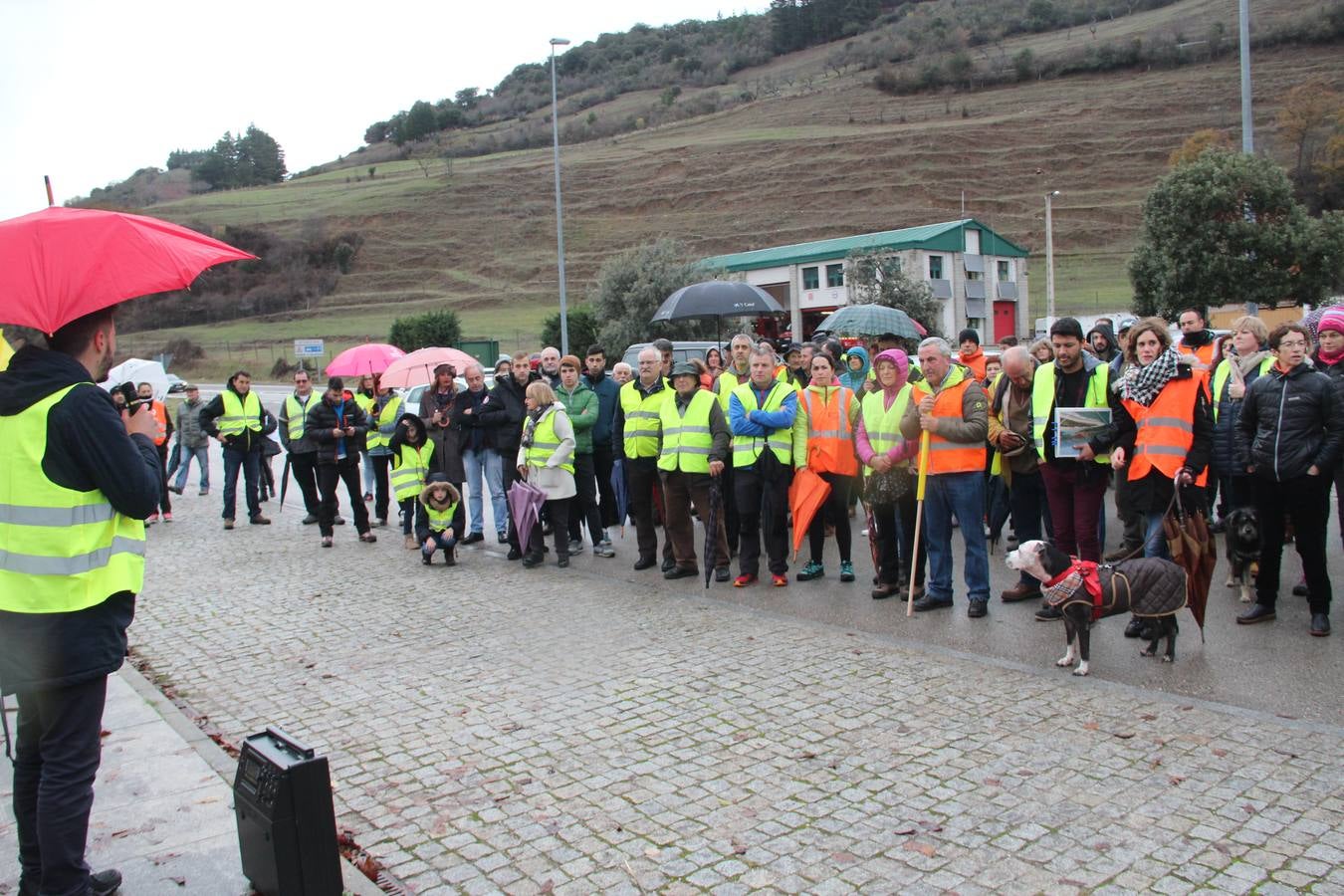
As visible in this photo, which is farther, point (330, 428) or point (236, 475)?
point (236, 475)

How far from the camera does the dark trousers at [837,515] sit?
933cm

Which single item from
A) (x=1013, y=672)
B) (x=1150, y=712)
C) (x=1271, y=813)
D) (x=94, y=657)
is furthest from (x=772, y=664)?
(x=94, y=657)

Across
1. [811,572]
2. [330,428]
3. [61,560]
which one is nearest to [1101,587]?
[811,572]

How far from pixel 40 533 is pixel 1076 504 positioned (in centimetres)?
660

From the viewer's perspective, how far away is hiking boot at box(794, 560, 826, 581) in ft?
31.0

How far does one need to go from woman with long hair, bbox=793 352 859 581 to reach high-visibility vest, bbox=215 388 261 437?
8.13 m

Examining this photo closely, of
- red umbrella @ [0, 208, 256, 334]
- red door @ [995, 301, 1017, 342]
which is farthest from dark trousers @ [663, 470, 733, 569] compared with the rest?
red door @ [995, 301, 1017, 342]

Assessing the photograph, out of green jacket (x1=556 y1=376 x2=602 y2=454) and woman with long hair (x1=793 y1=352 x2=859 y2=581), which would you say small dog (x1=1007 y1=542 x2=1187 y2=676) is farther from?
green jacket (x1=556 y1=376 x2=602 y2=454)

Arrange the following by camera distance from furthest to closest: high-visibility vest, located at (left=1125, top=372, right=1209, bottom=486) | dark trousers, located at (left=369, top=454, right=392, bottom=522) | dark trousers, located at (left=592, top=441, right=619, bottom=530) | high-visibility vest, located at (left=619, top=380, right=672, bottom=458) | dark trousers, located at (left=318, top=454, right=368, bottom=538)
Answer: dark trousers, located at (left=369, top=454, right=392, bottom=522), dark trousers, located at (left=318, top=454, right=368, bottom=538), dark trousers, located at (left=592, top=441, right=619, bottom=530), high-visibility vest, located at (left=619, top=380, right=672, bottom=458), high-visibility vest, located at (left=1125, top=372, right=1209, bottom=486)

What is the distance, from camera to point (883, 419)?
860 centimetres

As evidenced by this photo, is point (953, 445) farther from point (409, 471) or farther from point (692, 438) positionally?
point (409, 471)

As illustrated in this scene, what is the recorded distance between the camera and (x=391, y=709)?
6.28 metres

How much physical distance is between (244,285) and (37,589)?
92.5 meters

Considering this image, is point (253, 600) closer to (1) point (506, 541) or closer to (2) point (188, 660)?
(2) point (188, 660)
